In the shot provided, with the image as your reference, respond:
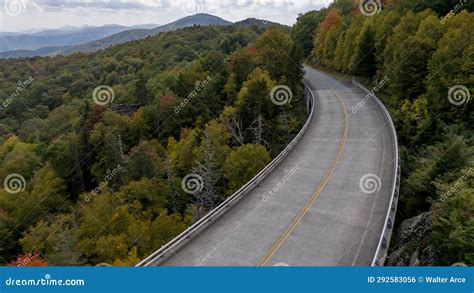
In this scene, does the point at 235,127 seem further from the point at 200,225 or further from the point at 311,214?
the point at 200,225

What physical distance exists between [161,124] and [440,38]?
33535 mm

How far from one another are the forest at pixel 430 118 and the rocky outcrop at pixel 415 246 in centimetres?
4

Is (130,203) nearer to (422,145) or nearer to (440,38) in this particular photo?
(422,145)

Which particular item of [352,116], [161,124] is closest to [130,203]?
[161,124]

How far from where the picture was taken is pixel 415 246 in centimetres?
1470

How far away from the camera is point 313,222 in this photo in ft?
54.4

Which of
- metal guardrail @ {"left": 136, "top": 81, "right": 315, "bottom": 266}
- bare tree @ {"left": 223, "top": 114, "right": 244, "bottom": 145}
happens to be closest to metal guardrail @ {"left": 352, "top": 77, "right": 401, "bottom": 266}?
metal guardrail @ {"left": 136, "top": 81, "right": 315, "bottom": 266}

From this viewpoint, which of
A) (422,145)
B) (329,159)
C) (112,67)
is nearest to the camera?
(329,159)

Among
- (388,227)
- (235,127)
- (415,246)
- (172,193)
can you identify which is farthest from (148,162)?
(415,246)

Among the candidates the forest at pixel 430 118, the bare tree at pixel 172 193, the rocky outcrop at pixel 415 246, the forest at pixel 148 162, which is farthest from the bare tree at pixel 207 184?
the rocky outcrop at pixel 415 246

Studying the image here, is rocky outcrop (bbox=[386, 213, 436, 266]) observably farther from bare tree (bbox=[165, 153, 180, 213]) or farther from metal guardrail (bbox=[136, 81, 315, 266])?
bare tree (bbox=[165, 153, 180, 213])

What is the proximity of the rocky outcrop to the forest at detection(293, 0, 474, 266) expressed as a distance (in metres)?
0.04

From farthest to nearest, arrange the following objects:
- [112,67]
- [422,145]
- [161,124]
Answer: [112,67], [161,124], [422,145]

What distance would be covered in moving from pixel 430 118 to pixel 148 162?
25314mm
